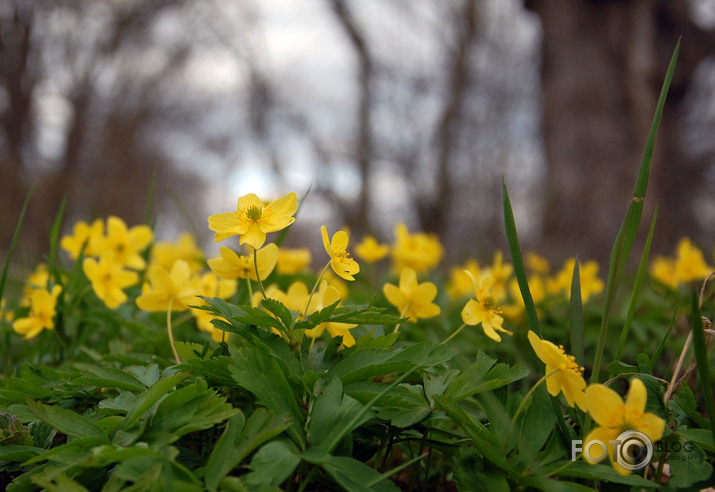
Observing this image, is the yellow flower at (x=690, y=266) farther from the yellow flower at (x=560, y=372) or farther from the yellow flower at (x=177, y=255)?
the yellow flower at (x=177, y=255)

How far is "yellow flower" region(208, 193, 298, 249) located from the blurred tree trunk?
4.69 meters

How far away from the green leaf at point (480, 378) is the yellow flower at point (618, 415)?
113mm

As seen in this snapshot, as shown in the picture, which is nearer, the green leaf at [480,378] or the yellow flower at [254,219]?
the green leaf at [480,378]

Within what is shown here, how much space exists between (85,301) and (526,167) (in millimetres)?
10302

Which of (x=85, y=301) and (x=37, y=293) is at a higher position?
(x=37, y=293)

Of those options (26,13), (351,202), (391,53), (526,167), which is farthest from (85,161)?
(526,167)

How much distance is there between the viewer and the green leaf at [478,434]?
0.65 meters

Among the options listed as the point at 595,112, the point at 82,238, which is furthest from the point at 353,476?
the point at 595,112

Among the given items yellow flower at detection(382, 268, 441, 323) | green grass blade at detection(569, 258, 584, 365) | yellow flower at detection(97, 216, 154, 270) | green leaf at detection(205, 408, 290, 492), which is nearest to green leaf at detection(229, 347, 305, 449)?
green leaf at detection(205, 408, 290, 492)

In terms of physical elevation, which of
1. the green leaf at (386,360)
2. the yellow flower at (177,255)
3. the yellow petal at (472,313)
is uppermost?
the yellow petal at (472,313)

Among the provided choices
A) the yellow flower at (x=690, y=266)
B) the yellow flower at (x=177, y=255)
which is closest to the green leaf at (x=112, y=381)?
the yellow flower at (x=177, y=255)

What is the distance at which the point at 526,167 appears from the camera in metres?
10.6

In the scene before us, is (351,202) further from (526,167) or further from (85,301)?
(85,301)

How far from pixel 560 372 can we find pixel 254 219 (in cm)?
54
